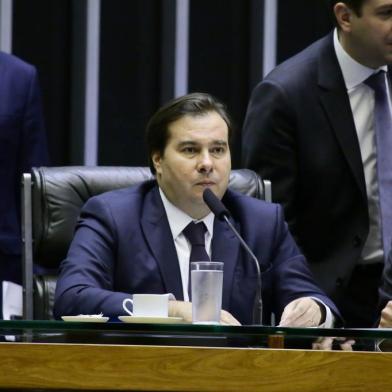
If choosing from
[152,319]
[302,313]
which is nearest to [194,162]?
[302,313]

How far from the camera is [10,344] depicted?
1939 millimetres

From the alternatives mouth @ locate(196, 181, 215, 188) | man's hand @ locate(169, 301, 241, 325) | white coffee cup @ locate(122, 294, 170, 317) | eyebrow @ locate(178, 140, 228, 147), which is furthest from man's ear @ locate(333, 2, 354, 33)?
white coffee cup @ locate(122, 294, 170, 317)

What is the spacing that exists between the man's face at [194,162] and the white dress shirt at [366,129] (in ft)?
1.59

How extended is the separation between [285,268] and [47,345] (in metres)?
1.27

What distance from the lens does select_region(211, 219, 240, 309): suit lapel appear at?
3.04 metres

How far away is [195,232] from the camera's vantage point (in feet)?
10.2

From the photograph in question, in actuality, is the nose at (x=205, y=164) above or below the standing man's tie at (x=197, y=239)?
above

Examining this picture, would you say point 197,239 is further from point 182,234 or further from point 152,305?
point 152,305

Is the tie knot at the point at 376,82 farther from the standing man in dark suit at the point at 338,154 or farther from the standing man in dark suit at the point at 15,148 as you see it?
the standing man in dark suit at the point at 15,148

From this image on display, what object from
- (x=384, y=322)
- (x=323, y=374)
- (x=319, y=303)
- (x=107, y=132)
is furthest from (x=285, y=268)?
(x=107, y=132)

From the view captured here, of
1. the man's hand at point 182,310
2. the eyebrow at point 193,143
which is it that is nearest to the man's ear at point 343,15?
the eyebrow at point 193,143

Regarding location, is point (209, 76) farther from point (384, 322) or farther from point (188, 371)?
point (188, 371)

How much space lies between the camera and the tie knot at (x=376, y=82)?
3484mm

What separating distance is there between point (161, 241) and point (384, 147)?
73cm
